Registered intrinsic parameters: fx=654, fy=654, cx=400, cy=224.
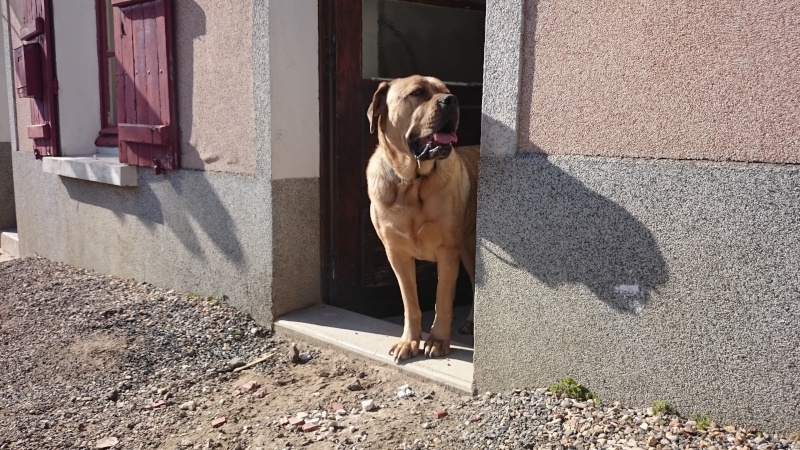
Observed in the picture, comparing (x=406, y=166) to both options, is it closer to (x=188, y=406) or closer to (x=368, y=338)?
(x=368, y=338)

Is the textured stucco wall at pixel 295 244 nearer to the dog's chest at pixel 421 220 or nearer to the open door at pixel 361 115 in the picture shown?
the open door at pixel 361 115

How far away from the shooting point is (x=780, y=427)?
2.43 meters

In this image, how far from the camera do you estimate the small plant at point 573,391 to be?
116 inches

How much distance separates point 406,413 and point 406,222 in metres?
1.04

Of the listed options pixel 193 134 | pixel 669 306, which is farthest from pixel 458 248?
pixel 193 134

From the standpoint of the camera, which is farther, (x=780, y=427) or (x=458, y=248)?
(x=458, y=248)

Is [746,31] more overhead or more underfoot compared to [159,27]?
more underfoot

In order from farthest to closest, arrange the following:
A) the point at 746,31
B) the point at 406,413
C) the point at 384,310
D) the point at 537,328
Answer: the point at 384,310 < the point at 406,413 < the point at 537,328 < the point at 746,31

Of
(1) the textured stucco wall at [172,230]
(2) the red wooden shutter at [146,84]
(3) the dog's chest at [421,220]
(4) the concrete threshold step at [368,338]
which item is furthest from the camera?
(2) the red wooden shutter at [146,84]

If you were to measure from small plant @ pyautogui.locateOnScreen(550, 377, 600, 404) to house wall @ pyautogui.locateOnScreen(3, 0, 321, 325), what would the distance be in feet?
7.49

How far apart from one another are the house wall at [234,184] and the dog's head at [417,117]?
1.02 m

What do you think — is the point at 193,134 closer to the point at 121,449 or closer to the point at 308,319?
the point at 308,319

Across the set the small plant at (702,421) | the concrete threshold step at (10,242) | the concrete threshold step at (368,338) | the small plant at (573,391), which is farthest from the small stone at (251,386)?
the concrete threshold step at (10,242)

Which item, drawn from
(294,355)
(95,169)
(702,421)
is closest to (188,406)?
(294,355)
